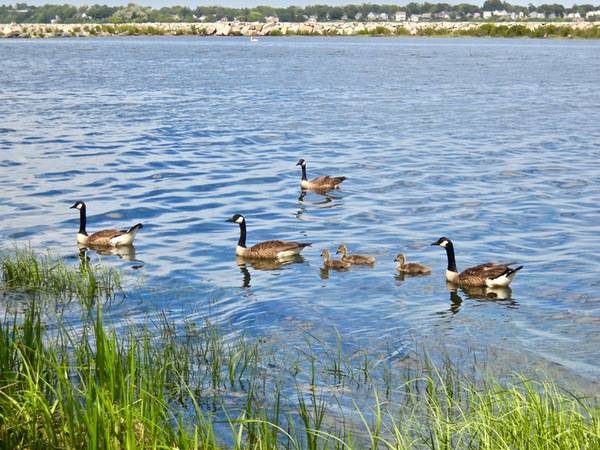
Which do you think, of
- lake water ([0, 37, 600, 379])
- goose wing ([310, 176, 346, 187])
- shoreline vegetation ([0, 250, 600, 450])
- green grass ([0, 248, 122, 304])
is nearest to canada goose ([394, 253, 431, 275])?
lake water ([0, 37, 600, 379])

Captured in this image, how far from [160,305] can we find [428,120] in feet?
89.4

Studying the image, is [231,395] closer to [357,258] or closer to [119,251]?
[357,258]

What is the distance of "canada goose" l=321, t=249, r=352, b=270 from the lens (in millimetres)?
16297

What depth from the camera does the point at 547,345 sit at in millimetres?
12219

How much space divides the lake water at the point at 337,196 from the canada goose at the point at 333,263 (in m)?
0.21

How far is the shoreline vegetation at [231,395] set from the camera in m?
6.72

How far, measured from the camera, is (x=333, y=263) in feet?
53.9

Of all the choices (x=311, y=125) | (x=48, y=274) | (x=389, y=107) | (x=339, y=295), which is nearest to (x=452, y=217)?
(x=339, y=295)

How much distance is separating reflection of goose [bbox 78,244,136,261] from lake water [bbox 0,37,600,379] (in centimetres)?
26

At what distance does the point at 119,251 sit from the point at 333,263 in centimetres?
418

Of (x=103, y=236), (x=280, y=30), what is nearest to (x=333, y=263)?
(x=103, y=236)

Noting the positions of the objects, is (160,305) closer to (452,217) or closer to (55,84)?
(452,217)

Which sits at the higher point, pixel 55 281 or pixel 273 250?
pixel 55 281

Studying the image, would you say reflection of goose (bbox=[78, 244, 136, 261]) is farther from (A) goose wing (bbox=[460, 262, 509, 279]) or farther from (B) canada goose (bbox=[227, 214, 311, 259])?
(A) goose wing (bbox=[460, 262, 509, 279])
